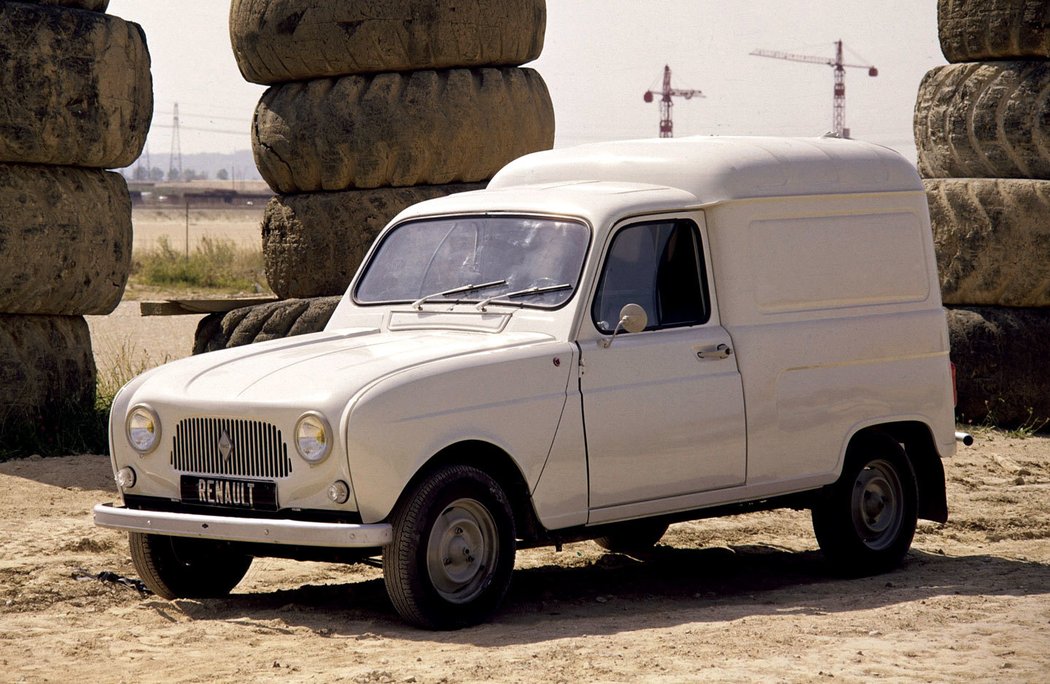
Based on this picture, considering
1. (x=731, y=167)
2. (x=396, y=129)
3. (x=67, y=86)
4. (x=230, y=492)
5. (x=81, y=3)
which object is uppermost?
(x=81, y=3)

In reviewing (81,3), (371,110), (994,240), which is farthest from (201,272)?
(994,240)

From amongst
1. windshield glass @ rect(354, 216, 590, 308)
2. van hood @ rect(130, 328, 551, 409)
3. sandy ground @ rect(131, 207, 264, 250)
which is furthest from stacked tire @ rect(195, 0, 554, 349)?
sandy ground @ rect(131, 207, 264, 250)

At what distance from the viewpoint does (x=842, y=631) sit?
21.3 feet

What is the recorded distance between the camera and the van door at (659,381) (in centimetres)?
709

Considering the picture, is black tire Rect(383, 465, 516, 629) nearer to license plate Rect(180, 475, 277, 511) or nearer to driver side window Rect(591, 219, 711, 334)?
license plate Rect(180, 475, 277, 511)

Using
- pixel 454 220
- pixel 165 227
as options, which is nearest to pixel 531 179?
pixel 454 220

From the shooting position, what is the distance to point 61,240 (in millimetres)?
11281

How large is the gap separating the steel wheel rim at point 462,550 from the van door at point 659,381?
A: 54 centimetres

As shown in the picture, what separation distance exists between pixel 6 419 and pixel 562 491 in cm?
556

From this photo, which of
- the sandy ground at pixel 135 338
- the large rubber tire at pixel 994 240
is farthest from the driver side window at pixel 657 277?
the sandy ground at pixel 135 338

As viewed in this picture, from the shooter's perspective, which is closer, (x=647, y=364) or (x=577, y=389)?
(x=577, y=389)

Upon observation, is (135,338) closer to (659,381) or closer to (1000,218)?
(1000,218)

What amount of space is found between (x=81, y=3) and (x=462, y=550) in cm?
646

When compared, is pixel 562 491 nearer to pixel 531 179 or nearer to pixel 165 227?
pixel 531 179
